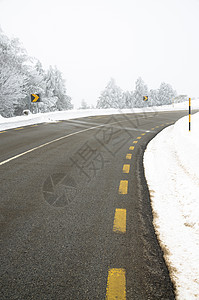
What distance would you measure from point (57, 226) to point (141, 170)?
297 cm

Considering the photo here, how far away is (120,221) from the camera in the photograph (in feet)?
10.5

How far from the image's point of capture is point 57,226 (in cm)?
309

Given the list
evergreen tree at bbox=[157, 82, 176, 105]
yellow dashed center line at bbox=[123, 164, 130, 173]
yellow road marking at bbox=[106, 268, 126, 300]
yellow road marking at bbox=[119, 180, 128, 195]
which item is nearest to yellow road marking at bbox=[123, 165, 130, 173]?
yellow dashed center line at bbox=[123, 164, 130, 173]

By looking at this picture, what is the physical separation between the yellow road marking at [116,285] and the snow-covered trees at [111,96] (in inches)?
3145

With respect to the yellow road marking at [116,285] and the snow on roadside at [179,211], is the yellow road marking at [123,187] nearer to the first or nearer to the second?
the snow on roadside at [179,211]

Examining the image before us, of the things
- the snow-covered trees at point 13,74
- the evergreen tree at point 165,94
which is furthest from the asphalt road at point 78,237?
the evergreen tree at point 165,94

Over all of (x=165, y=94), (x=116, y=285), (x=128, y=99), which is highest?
(x=165, y=94)

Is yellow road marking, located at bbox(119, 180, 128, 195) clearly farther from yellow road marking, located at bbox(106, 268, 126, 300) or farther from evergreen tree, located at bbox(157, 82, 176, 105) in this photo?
evergreen tree, located at bbox(157, 82, 176, 105)

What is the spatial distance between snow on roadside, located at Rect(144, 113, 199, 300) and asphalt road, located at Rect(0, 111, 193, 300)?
0.12m

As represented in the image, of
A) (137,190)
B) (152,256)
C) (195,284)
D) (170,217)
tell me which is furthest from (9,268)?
(137,190)

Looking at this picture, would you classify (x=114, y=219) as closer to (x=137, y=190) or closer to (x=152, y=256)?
(x=152, y=256)

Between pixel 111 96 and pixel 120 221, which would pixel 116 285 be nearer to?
pixel 120 221

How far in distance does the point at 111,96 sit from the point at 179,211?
3158 inches

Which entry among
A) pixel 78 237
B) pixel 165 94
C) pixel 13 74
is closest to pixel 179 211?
pixel 78 237
